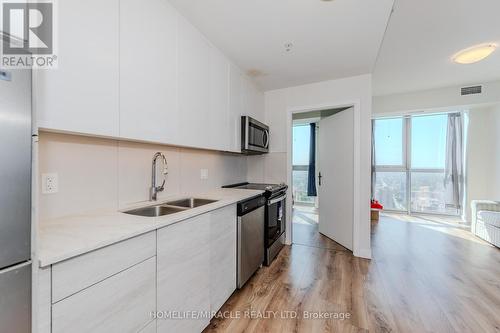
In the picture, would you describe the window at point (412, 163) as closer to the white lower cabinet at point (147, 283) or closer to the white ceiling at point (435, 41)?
the white ceiling at point (435, 41)

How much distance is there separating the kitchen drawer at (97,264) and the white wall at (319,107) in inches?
96.4

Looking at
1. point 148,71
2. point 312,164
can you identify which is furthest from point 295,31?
point 312,164

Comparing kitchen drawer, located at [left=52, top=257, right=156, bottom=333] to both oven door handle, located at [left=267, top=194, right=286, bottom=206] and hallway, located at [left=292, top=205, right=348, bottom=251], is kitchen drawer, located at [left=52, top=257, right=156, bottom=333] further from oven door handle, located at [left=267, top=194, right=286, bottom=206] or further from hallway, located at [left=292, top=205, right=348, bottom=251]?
hallway, located at [left=292, top=205, right=348, bottom=251]

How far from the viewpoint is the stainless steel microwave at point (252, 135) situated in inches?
101

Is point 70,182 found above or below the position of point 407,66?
below

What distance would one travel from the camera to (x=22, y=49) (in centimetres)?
64

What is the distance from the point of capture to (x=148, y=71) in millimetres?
1345

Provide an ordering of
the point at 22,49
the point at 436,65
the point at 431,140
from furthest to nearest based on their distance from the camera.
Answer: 1. the point at 431,140
2. the point at 436,65
3. the point at 22,49

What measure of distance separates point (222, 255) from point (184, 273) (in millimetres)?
432

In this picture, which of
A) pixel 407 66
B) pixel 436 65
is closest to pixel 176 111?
pixel 407 66

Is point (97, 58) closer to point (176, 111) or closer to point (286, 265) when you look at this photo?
point (176, 111)

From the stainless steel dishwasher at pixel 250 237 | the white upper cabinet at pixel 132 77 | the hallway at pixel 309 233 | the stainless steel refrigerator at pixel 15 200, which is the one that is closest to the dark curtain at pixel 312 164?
the hallway at pixel 309 233

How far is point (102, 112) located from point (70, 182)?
1.57 ft

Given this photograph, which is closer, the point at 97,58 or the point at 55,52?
the point at 55,52
